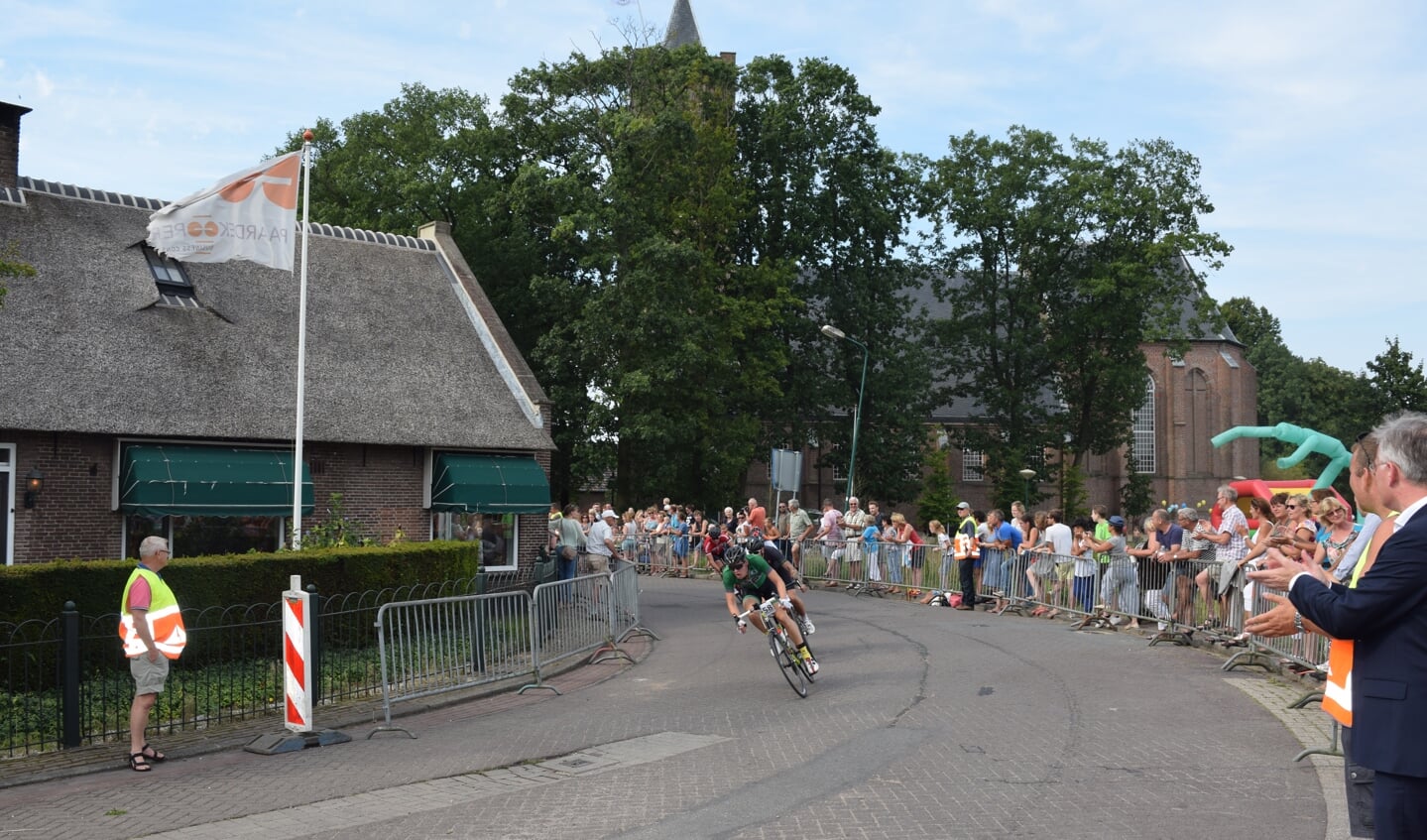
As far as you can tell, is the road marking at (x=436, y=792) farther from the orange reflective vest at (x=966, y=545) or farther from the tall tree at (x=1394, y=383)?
the tall tree at (x=1394, y=383)

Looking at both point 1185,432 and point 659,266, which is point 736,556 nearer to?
point 659,266

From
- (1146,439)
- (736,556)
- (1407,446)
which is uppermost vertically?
(1146,439)

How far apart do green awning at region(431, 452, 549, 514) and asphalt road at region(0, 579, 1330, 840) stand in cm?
1045

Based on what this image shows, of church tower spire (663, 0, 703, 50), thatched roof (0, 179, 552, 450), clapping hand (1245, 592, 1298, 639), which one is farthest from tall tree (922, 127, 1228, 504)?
clapping hand (1245, 592, 1298, 639)

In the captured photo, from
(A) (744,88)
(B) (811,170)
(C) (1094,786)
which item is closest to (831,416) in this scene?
(B) (811,170)

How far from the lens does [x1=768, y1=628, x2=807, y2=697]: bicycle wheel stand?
11.6 meters

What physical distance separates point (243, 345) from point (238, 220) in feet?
17.8

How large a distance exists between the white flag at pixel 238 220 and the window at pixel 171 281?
508 cm

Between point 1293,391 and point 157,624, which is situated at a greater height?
point 1293,391

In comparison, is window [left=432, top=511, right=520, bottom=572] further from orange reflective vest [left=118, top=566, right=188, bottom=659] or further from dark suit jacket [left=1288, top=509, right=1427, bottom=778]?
dark suit jacket [left=1288, top=509, right=1427, bottom=778]

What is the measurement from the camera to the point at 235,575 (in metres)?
14.0

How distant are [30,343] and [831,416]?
29.5 meters

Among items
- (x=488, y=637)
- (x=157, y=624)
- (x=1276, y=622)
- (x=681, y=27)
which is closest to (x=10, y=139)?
(x=488, y=637)

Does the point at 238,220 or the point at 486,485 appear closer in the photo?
the point at 238,220
